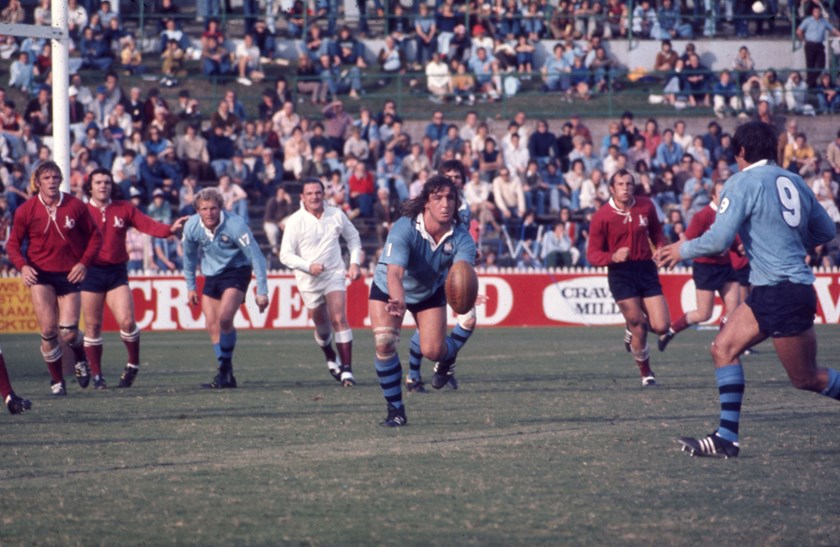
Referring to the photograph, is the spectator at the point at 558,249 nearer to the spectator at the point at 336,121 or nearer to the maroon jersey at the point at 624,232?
the spectator at the point at 336,121

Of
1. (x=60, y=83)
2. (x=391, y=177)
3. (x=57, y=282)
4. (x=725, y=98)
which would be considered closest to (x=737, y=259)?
(x=57, y=282)

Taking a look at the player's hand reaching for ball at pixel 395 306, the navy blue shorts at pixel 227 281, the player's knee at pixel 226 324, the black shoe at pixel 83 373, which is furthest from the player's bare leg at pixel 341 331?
the player's hand reaching for ball at pixel 395 306

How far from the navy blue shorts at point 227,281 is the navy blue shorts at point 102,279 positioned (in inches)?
34.2

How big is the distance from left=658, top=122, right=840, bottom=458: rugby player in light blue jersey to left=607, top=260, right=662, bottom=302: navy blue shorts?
185 inches

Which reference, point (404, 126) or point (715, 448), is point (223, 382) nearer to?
point (715, 448)

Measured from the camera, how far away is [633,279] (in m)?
12.8

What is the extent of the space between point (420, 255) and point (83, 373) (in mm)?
4842

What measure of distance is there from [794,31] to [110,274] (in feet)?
74.4

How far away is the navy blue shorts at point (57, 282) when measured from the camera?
12.2 m

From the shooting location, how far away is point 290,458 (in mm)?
8266

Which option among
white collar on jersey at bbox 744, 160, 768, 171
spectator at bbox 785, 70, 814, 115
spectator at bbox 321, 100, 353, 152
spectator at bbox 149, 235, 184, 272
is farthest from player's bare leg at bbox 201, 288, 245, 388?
spectator at bbox 785, 70, 814, 115

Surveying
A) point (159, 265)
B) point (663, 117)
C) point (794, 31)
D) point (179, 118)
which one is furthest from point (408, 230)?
point (794, 31)

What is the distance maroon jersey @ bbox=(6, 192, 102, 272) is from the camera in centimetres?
1212

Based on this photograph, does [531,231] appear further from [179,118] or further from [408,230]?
[408,230]
